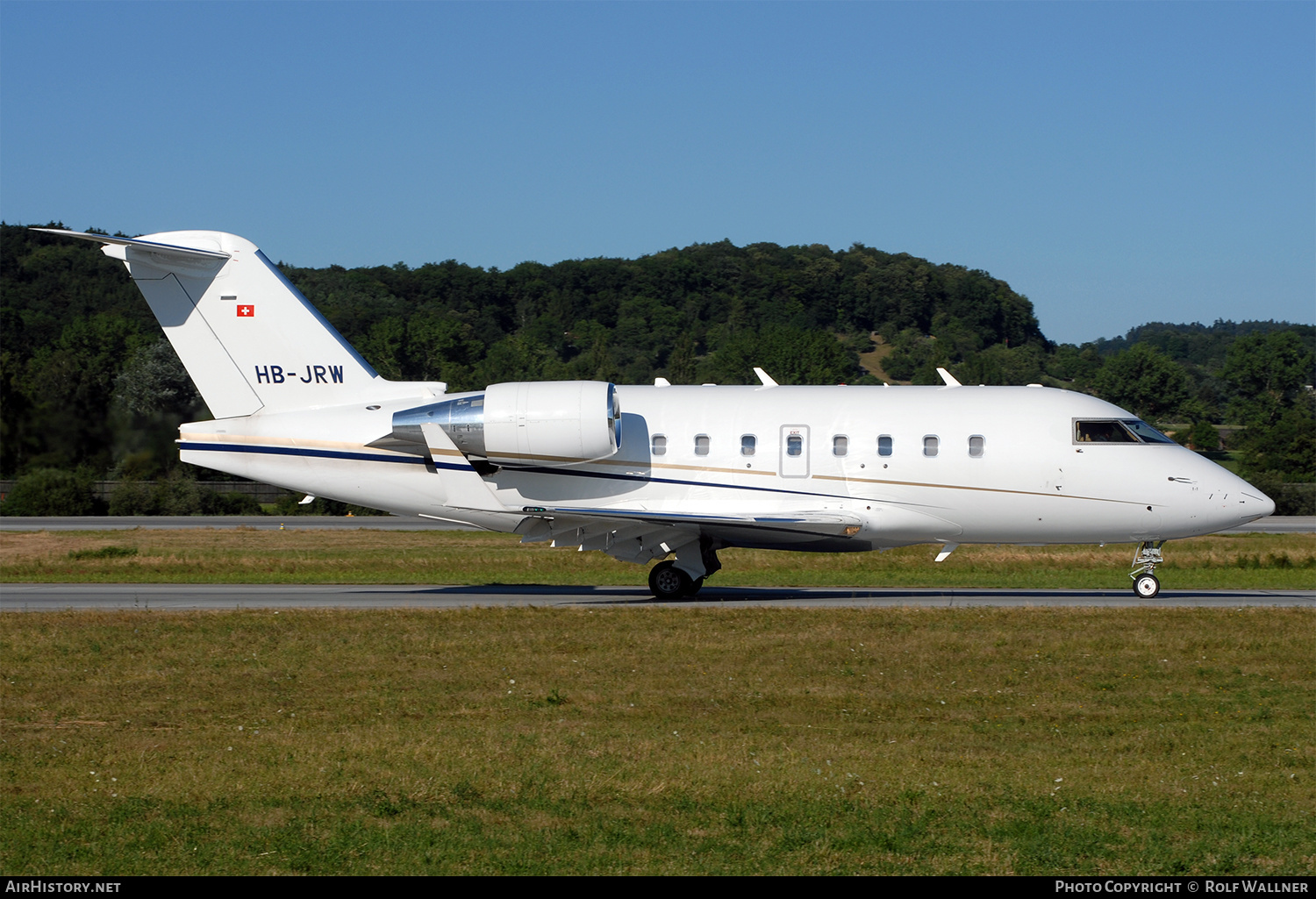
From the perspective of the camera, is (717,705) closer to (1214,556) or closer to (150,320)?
(1214,556)

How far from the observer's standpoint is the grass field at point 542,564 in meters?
28.0

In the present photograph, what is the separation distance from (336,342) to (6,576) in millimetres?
11138

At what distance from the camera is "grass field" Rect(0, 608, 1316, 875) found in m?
8.31

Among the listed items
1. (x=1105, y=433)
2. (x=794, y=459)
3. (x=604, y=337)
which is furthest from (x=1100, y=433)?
(x=604, y=337)

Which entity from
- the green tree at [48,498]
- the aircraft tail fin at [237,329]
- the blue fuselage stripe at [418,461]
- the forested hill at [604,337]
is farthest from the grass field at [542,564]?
the green tree at [48,498]

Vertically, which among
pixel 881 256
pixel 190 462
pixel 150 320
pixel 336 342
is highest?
pixel 881 256

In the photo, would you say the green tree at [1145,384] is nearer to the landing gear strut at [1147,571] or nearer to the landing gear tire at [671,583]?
the landing gear strut at [1147,571]

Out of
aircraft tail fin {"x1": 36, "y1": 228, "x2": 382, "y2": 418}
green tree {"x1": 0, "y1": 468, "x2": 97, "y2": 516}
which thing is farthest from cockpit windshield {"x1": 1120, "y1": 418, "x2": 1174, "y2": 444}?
green tree {"x1": 0, "y1": 468, "x2": 97, "y2": 516}

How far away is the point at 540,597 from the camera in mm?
23688

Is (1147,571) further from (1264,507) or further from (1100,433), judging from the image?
(1100,433)

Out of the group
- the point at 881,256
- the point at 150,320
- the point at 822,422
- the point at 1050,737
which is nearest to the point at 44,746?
the point at 1050,737

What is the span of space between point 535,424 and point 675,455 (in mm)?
2638

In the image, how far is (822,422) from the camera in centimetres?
2234

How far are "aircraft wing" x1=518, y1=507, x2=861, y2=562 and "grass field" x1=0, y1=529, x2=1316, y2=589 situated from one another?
508cm
